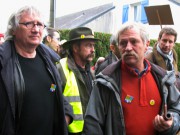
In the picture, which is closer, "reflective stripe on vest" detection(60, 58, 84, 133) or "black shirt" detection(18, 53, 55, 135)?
"black shirt" detection(18, 53, 55, 135)

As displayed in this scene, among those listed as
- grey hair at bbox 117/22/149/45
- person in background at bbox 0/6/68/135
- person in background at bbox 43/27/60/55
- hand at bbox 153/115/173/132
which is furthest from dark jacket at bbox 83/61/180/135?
person in background at bbox 43/27/60/55

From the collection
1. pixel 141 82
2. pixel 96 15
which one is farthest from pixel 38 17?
pixel 96 15

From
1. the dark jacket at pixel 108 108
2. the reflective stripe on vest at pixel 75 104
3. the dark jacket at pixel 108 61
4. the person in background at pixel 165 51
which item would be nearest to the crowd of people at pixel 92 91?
the dark jacket at pixel 108 108

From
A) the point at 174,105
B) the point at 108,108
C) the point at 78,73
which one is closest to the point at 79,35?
the point at 78,73

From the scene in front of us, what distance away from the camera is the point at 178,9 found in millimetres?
17703

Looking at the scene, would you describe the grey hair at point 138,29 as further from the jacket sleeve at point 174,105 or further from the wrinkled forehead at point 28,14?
the wrinkled forehead at point 28,14

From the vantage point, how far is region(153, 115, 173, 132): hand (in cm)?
244

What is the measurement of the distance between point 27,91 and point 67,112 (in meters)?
0.62

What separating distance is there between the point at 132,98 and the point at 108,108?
0.23m

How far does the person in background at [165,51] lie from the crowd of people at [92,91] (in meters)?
1.47

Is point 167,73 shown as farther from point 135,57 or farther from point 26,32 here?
point 26,32

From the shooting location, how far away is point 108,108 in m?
2.59

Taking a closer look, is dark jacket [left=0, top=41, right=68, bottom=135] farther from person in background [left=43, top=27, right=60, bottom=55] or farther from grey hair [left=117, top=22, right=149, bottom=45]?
person in background [left=43, top=27, right=60, bottom=55]

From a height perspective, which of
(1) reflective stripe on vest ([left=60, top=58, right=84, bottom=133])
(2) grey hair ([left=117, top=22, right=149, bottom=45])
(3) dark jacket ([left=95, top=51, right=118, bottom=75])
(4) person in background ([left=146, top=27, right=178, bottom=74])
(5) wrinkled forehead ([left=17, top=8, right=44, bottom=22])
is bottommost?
(1) reflective stripe on vest ([left=60, top=58, right=84, bottom=133])
